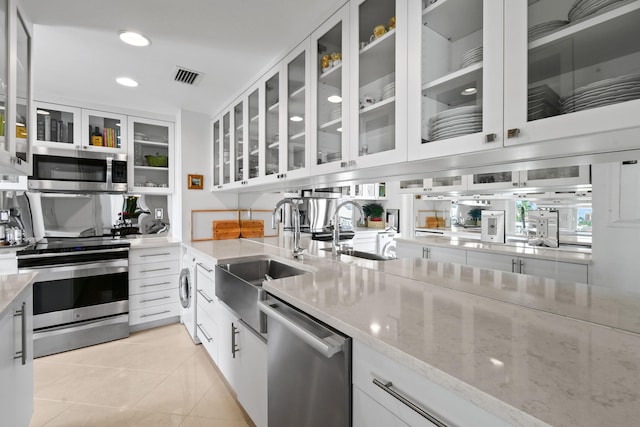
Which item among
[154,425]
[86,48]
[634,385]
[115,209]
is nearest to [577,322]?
[634,385]

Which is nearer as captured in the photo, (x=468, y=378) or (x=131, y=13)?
(x=468, y=378)

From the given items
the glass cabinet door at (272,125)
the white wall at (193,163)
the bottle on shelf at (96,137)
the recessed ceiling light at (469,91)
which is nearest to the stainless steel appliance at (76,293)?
the white wall at (193,163)

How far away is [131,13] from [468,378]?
229cm

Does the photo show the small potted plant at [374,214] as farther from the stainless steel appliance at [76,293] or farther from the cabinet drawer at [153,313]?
the stainless steel appliance at [76,293]

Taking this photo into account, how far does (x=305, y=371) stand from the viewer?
104cm

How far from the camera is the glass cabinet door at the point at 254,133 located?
2.37 m

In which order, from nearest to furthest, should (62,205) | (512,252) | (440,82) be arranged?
(440,82) → (512,252) → (62,205)

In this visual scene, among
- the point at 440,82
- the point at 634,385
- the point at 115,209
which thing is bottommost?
the point at 634,385

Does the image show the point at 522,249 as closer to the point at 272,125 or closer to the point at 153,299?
the point at 272,125

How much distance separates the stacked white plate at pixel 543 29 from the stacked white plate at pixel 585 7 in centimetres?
4

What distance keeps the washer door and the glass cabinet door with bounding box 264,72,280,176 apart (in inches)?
55.3

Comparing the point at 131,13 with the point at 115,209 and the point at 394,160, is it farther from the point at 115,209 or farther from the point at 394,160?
the point at 115,209

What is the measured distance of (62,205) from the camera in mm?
3016

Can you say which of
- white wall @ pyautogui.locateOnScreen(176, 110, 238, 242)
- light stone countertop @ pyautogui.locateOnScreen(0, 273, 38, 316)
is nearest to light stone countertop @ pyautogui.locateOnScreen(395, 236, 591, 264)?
light stone countertop @ pyautogui.locateOnScreen(0, 273, 38, 316)
